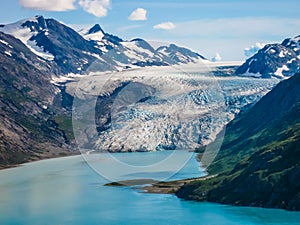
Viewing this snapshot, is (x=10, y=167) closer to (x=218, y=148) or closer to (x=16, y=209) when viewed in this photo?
(x=218, y=148)

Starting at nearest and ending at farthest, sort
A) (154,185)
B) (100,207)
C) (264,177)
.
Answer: (264,177) < (100,207) < (154,185)

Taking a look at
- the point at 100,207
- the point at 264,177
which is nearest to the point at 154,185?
the point at 100,207

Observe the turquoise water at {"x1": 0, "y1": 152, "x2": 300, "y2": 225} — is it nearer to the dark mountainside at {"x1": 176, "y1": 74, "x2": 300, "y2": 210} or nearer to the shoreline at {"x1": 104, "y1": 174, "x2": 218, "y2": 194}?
the shoreline at {"x1": 104, "y1": 174, "x2": 218, "y2": 194}

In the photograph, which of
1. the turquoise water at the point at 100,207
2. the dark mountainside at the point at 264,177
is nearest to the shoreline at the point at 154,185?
the turquoise water at the point at 100,207

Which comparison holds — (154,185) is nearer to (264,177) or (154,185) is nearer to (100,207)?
(100,207)

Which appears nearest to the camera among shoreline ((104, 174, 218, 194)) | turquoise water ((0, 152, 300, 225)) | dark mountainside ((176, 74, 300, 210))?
turquoise water ((0, 152, 300, 225))

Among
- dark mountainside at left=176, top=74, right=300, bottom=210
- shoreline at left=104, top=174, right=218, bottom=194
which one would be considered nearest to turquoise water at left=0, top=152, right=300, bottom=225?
shoreline at left=104, top=174, right=218, bottom=194

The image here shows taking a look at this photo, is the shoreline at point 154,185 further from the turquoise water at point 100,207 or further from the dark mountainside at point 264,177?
A: the dark mountainside at point 264,177

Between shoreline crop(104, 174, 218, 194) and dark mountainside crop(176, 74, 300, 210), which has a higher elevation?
dark mountainside crop(176, 74, 300, 210)
